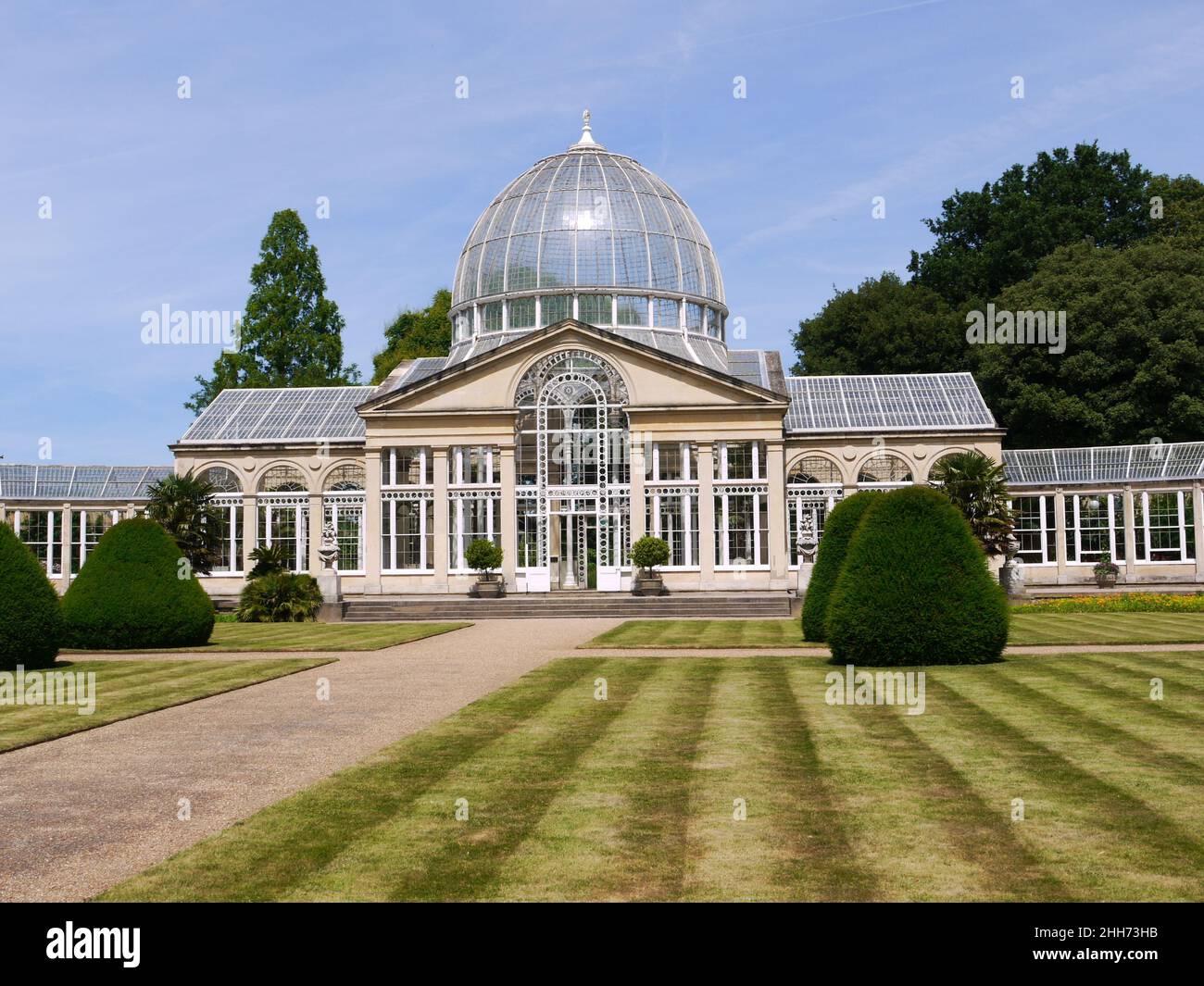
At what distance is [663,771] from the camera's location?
11.5 metres

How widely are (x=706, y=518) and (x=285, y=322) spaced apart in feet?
104

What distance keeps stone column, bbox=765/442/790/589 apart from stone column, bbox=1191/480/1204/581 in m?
15.6

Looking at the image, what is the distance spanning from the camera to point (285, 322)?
2660 inches

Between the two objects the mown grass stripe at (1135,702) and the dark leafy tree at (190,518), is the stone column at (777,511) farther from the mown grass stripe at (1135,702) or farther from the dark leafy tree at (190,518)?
the mown grass stripe at (1135,702)

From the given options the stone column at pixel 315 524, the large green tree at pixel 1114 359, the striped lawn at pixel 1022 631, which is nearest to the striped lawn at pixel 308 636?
the striped lawn at pixel 1022 631

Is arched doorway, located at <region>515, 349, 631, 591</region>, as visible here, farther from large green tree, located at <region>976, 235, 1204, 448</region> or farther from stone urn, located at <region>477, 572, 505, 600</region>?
large green tree, located at <region>976, 235, 1204, 448</region>

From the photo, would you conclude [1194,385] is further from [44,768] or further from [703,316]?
[44,768]

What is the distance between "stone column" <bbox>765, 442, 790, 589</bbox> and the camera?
147 ft

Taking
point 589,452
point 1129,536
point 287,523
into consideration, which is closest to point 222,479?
point 287,523

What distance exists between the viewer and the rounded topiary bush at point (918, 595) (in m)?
19.7

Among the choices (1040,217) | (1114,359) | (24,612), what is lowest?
(24,612)

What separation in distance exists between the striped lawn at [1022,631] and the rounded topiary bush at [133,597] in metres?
8.33

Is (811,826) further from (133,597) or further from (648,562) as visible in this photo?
(648,562)
